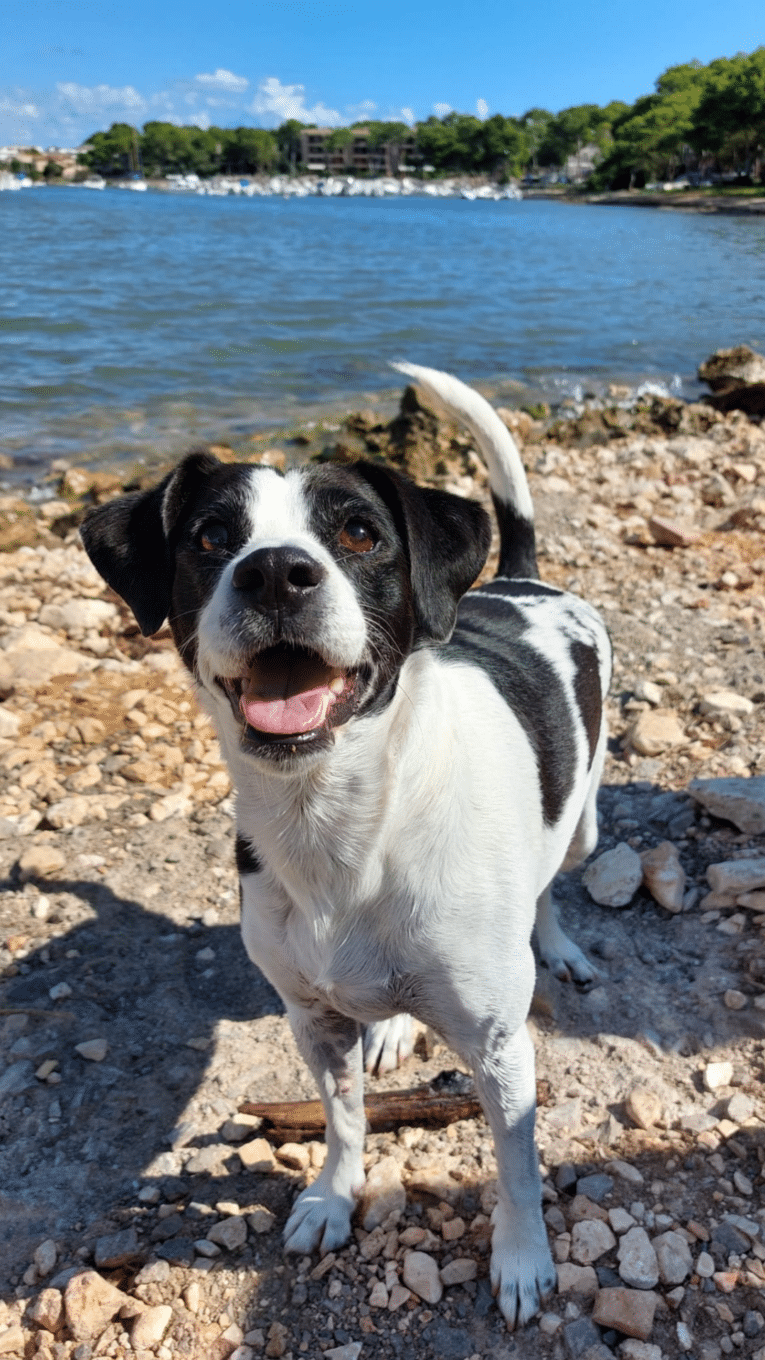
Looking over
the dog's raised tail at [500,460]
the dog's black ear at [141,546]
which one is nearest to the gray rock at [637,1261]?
the dog's black ear at [141,546]

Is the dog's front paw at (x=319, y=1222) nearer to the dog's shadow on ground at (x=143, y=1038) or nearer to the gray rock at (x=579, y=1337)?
the dog's shadow on ground at (x=143, y=1038)

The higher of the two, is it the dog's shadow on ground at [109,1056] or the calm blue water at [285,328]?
the calm blue water at [285,328]

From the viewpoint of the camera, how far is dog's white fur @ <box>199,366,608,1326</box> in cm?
202

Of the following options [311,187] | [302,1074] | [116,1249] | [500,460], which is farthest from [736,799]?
[311,187]

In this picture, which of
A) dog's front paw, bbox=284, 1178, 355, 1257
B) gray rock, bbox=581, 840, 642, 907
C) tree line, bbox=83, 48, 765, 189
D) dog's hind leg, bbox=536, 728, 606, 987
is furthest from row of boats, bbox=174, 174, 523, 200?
dog's front paw, bbox=284, 1178, 355, 1257

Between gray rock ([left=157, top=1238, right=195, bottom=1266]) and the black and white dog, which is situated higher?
the black and white dog

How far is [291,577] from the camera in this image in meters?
1.79

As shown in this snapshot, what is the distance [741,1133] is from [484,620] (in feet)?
5.17

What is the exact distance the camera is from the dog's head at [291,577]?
182 cm

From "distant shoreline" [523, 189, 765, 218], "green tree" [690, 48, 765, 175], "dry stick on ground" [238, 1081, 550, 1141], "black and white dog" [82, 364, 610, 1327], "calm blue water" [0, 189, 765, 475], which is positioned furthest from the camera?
"green tree" [690, 48, 765, 175]

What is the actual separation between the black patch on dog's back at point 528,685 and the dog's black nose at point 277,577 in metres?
0.78

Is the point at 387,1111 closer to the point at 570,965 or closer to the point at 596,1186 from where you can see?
the point at 596,1186

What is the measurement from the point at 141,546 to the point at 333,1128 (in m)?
1.58

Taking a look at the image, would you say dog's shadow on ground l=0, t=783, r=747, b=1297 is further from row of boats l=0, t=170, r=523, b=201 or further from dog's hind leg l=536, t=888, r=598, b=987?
row of boats l=0, t=170, r=523, b=201
